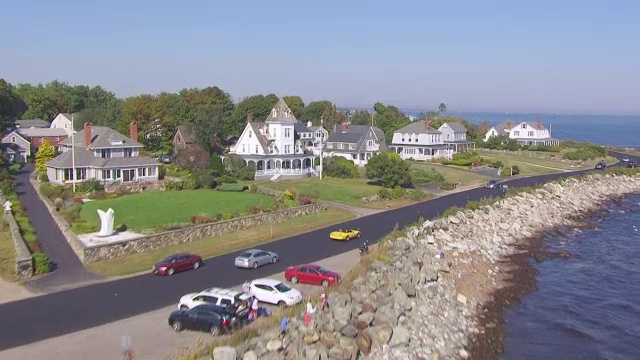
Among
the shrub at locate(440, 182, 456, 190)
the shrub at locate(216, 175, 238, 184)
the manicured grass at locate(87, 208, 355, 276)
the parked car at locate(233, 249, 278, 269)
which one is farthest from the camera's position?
the shrub at locate(440, 182, 456, 190)

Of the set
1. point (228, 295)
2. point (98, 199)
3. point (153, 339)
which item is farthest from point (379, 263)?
point (98, 199)

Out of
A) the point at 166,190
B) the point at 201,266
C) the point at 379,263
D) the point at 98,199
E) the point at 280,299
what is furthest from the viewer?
the point at 166,190

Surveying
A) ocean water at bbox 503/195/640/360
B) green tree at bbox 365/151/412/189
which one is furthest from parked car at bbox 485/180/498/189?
ocean water at bbox 503/195/640/360

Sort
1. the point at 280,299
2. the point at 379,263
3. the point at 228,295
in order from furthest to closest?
the point at 379,263
the point at 280,299
the point at 228,295

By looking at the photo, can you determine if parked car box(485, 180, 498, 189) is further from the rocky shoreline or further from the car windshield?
the car windshield

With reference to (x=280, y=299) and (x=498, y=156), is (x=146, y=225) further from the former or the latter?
(x=498, y=156)

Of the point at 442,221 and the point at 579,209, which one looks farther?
the point at 579,209

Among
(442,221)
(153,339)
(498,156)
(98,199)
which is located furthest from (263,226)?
(498,156)

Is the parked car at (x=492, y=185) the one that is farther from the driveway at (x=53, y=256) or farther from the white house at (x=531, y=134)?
the white house at (x=531, y=134)
